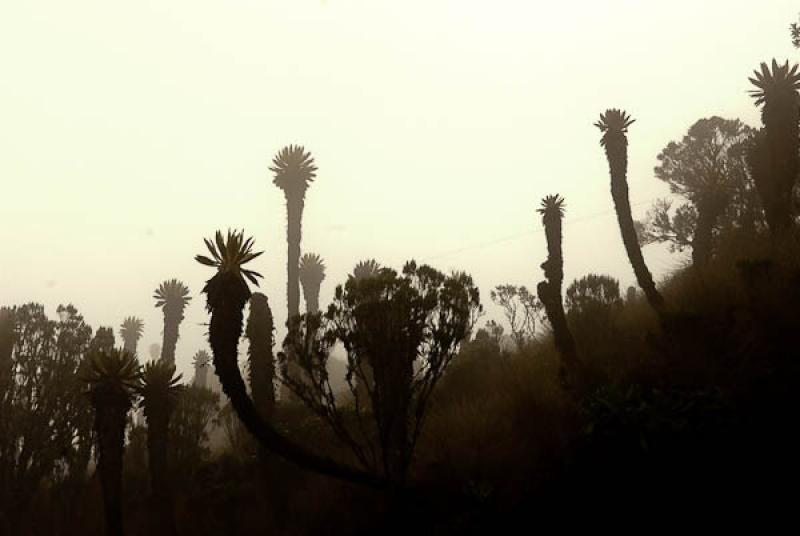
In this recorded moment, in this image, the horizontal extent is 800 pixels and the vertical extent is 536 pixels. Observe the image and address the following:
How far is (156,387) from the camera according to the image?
580 inches

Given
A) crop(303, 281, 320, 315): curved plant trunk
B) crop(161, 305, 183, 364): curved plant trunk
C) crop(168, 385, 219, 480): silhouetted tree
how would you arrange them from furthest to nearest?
crop(303, 281, 320, 315): curved plant trunk < crop(161, 305, 183, 364): curved plant trunk < crop(168, 385, 219, 480): silhouetted tree

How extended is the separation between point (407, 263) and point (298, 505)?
7.30m

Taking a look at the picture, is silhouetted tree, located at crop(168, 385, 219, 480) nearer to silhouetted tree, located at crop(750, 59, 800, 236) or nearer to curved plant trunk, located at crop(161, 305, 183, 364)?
curved plant trunk, located at crop(161, 305, 183, 364)

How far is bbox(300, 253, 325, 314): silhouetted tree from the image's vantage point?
40562 millimetres

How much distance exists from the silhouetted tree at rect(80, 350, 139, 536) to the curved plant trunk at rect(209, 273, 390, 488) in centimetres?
436

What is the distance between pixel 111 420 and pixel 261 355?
20.3ft

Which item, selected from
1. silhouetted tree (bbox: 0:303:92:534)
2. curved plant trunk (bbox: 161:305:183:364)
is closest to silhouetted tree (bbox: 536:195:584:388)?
silhouetted tree (bbox: 0:303:92:534)

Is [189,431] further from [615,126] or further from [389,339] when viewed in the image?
[615,126]

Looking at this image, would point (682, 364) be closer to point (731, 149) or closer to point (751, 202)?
point (751, 202)

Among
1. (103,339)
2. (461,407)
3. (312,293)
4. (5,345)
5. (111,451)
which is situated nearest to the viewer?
(111,451)

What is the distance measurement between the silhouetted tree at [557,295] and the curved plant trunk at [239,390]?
6107 millimetres

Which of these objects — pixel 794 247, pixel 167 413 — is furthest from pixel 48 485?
pixel 794 247

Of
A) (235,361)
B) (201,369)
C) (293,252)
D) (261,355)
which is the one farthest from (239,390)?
(201,369)

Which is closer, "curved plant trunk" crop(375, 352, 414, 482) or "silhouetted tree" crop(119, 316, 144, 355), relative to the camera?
"curved plant trunk" crop(375, 352, 414, 482)
